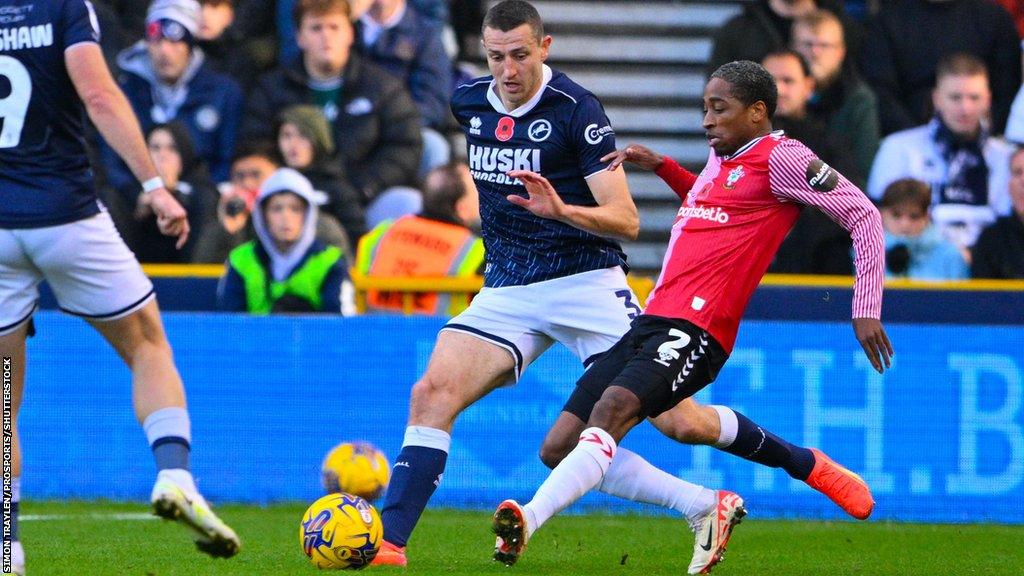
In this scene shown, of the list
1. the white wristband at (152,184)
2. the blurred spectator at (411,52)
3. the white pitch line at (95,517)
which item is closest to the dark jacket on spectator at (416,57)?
the blurred spectator at (411,52)

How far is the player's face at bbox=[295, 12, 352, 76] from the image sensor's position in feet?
42.9

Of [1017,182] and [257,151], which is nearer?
[1017,182]

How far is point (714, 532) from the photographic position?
7281mm

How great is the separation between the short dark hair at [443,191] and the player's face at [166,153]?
219 centimetres

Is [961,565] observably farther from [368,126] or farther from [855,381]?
[368,126]

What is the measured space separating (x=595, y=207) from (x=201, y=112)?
6813mm

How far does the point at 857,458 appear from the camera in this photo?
33.6 ft

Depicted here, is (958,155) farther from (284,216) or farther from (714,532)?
(714,532)

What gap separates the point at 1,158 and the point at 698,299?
2696 mm

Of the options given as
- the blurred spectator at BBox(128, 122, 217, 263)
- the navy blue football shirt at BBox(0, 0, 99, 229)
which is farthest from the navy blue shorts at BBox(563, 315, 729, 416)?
the blurred spectator at BBox(128, 122, 217, 263)

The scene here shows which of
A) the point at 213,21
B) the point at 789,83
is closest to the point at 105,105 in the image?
the point at 789,83

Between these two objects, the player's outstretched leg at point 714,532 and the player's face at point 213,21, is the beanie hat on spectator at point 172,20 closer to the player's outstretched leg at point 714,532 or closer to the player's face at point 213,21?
the player's face at point 213,21

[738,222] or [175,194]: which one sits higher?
[175,194]

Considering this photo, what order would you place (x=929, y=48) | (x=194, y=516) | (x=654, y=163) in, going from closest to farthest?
(x=194, y=516) → (x=654, y=163) → (x=929, y=48)
